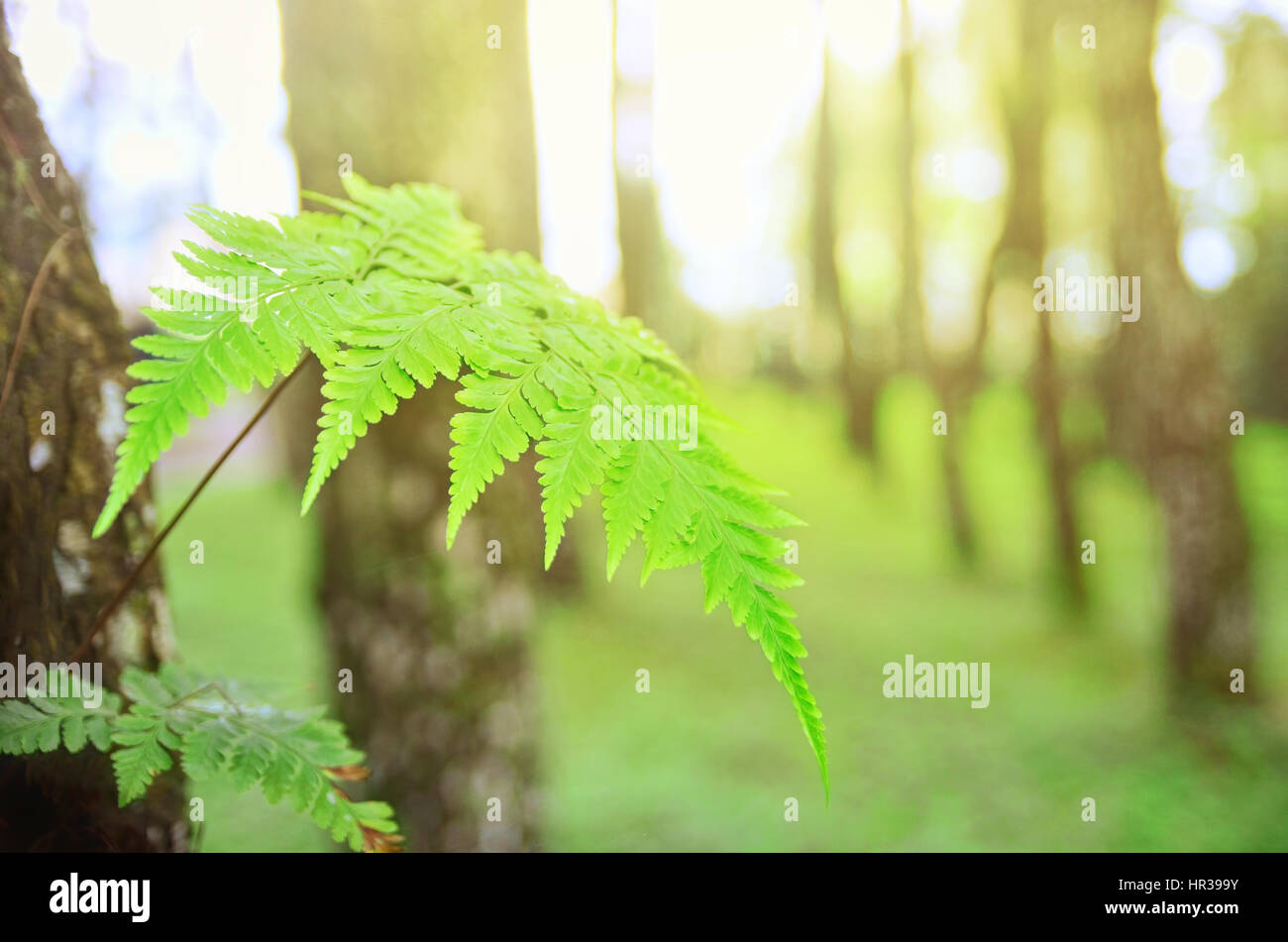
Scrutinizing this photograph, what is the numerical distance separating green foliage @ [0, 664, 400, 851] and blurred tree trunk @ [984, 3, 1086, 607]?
7661 mm

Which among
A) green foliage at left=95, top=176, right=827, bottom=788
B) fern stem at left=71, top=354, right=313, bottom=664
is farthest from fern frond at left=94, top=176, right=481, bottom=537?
fern stem at left=71, top=354, right=313, bottom=664

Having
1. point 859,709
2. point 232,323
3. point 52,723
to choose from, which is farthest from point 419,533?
point 859,709

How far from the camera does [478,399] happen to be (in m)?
0.87

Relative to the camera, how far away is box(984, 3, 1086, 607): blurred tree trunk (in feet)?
24.0

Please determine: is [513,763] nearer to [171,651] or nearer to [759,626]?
[171,651]

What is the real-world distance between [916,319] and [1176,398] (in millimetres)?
7636

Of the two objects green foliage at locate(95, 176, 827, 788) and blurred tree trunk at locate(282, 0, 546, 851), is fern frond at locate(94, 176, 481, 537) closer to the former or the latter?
green foliage at locate(95, 176, 827, 788)

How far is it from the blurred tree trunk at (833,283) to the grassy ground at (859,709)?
4.17 metres

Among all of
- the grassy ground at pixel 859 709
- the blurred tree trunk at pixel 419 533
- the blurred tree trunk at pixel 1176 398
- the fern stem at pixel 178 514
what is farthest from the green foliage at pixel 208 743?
the blurred tree trunk at pixel 1176 398

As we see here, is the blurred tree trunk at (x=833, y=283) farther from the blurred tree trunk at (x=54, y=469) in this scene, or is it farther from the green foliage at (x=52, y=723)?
the green foliage at (x=52, y=723)

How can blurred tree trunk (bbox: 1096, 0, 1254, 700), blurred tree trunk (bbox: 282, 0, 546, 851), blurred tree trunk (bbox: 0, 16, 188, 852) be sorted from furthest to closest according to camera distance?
1. blurred tree trunk (bbox: 1096, 0, 1254, 700)
2. blurred tree trunk (bbox: 282, 0, 546, 851)
3. blurred tree trunk (bbox: 0, 16, 188, 852)
